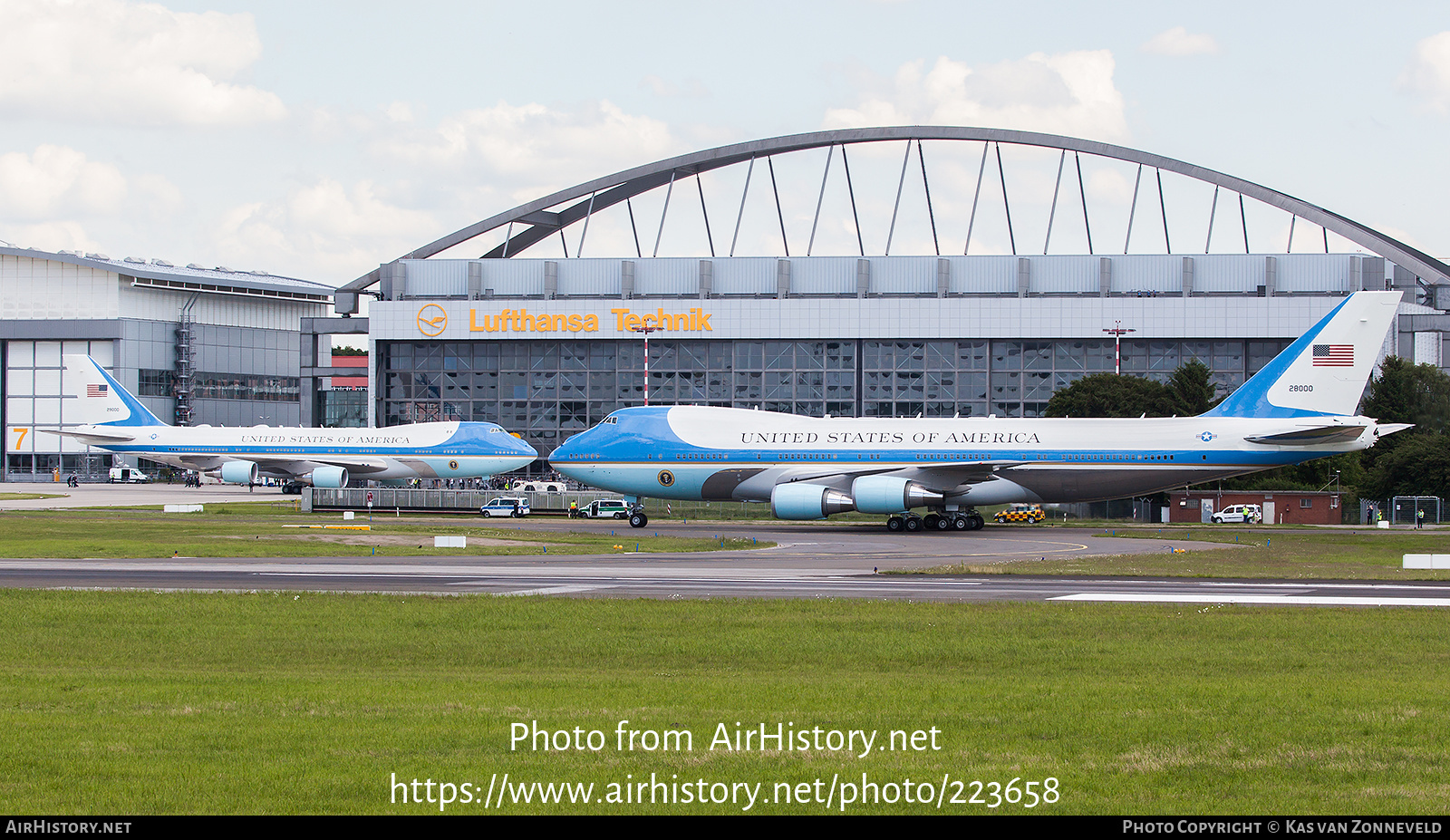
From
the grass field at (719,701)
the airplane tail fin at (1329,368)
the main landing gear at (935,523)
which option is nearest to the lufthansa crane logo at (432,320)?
the main landing gear at (935,523)

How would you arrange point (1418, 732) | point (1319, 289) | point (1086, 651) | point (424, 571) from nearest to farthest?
point (1418, 732), point (1086, 651), point (424, 571), point (1319, 289)

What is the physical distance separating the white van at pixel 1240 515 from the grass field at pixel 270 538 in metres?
33.8

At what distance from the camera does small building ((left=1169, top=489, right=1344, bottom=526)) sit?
232 feet

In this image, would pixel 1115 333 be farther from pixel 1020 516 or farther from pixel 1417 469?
pixel 1020 516

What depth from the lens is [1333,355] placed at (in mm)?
52406

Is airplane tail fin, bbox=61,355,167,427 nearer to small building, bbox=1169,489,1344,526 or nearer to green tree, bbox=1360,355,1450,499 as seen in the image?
small building, bbox=1169,489,1344,526

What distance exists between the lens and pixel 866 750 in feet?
38.1

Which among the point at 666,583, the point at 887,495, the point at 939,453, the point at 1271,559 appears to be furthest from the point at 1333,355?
the point at 666,583

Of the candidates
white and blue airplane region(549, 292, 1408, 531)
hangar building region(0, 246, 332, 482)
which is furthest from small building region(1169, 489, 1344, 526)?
hangar building region(0, 246, 332, 482)

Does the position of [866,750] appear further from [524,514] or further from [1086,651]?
[524,514]

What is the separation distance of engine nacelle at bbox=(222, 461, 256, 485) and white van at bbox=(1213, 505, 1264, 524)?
6054 centimetres

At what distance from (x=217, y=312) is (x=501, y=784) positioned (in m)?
147

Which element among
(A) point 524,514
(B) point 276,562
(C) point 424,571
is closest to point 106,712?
(C) point 424,571

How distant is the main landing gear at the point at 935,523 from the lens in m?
55.3
